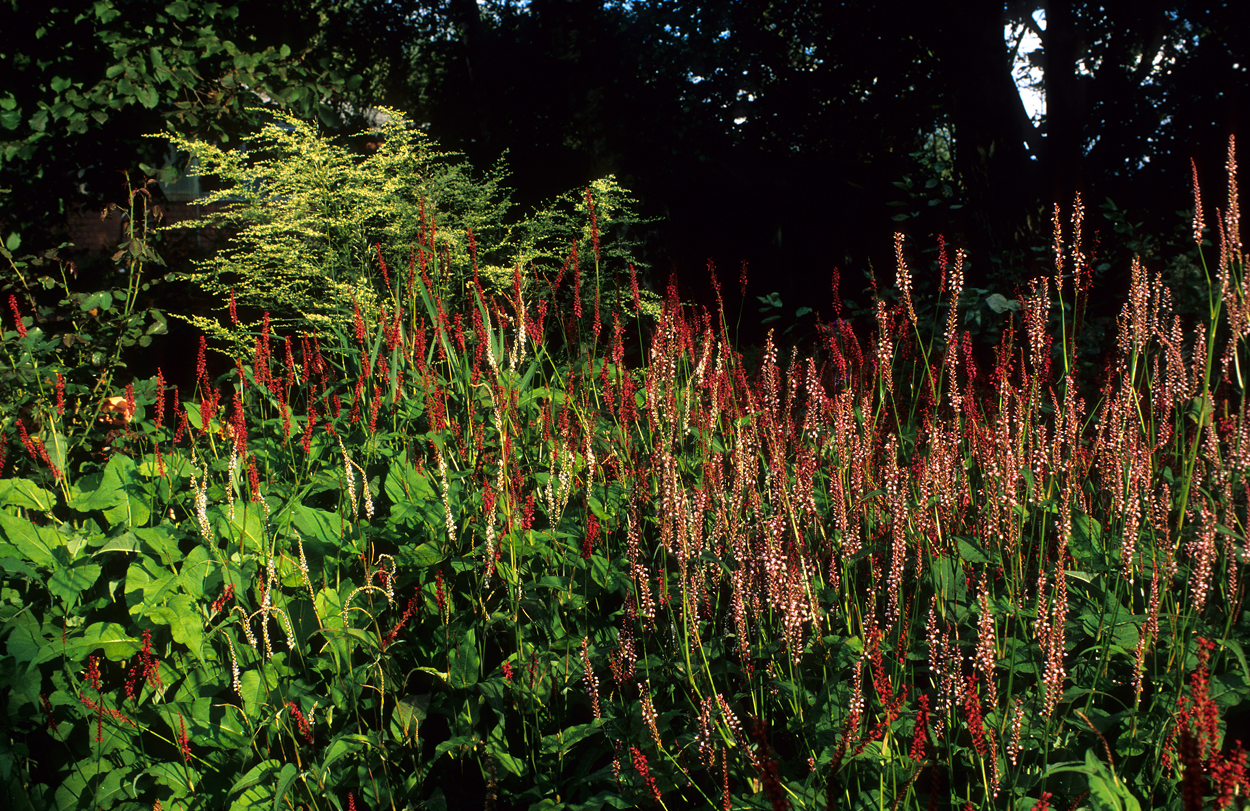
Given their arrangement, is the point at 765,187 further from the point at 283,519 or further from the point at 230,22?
the point at 283,519

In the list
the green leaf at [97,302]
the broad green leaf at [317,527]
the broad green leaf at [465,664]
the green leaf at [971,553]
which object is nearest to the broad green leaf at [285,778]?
the broad green leaf at [465,664]

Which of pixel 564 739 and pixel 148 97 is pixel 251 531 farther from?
pixel 148 97

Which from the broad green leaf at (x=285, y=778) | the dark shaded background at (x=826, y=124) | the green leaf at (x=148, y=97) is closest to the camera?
the broad green leaf at (x=285, y=778)

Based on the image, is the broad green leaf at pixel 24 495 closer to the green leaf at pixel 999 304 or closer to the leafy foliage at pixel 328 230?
the leafy foliage at pixel 328 230

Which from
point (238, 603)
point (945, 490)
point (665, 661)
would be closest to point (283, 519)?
point (238, 603)

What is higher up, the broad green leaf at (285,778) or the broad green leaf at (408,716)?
the broad green leaf at (285,778)

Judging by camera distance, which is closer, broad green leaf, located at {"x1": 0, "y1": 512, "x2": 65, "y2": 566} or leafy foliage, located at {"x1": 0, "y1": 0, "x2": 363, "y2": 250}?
broad green leaf, located at {"x1": 0, "y1": 512, "x2": 65, "y2": 566}

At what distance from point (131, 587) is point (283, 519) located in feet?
1.28

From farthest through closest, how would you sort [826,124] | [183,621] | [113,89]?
1. [826,124]
2. [113,89]
3. [183,621]

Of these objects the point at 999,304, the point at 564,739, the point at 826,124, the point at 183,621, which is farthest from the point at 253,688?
the point at 826,124

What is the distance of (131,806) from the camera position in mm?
1799

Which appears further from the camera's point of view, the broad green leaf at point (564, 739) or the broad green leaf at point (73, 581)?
the broad green leaf at point (73, 581)

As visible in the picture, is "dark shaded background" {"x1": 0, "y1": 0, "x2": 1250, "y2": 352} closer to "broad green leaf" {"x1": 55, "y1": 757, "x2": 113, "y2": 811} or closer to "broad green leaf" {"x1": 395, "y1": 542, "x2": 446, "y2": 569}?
"broad green leaf" {"x1": 395, "y1": 542, "x2": 446, "y2": 569}

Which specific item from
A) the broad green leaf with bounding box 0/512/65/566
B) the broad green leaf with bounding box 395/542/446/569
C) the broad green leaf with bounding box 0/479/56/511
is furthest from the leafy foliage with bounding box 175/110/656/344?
the broad green leaf with bounding box 395/542/446/569
